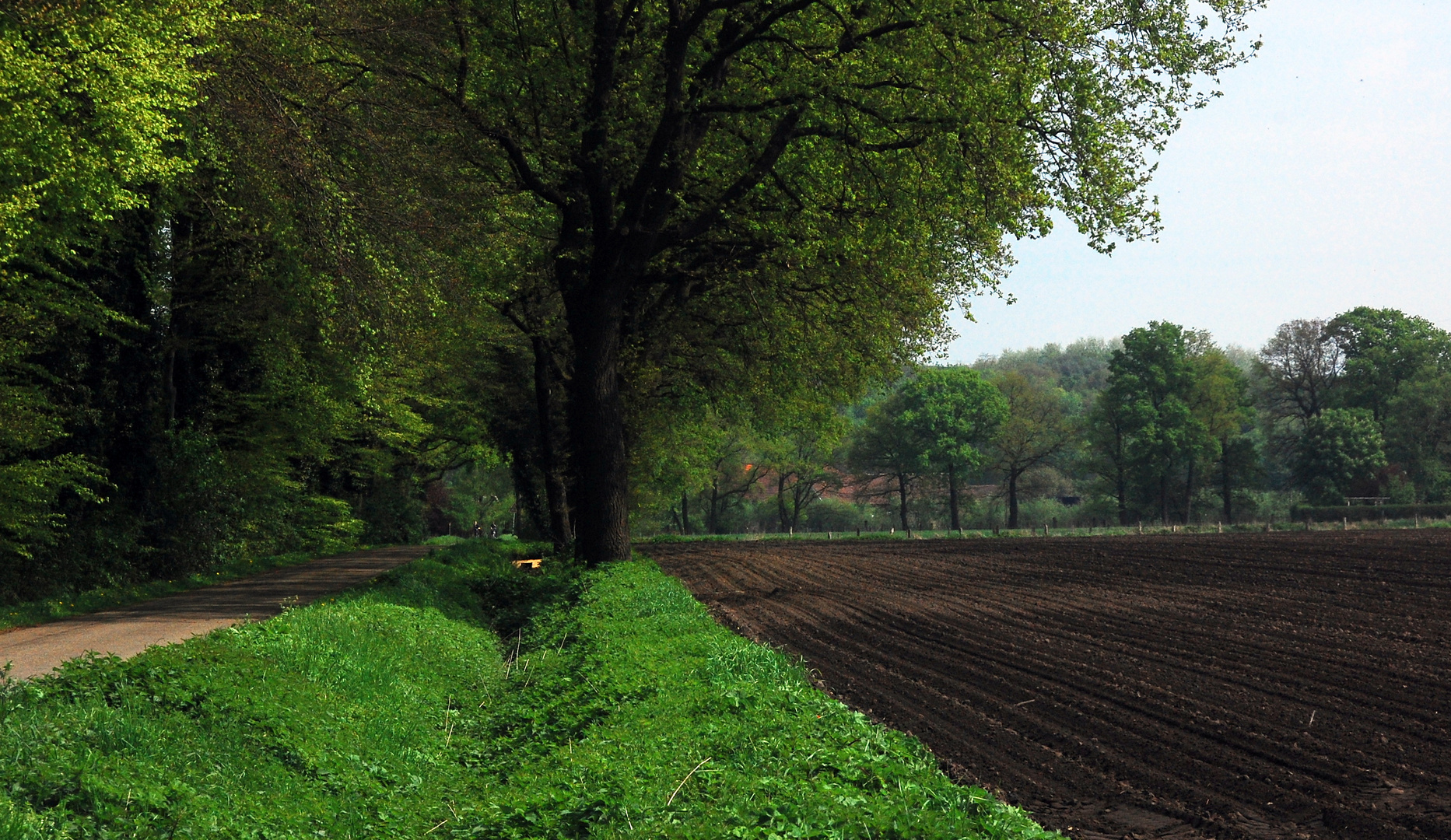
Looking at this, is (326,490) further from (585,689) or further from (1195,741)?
(1195,741)

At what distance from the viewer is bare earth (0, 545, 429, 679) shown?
13227 mm

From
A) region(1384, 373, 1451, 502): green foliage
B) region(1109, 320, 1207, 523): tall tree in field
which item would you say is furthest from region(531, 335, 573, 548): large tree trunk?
region(1384, 373, 1451, 502): green foliage

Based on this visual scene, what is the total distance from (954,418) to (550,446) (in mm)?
73341

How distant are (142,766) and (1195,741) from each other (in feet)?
32.3

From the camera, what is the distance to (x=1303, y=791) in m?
9.74

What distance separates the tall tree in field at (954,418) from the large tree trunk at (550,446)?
68007 mm

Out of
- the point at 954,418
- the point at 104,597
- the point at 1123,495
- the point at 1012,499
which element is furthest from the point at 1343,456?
the point at 104,597

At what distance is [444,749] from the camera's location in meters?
10.5

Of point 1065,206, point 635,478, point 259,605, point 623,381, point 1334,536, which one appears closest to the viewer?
point 1065,206

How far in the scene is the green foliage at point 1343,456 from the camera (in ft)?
269

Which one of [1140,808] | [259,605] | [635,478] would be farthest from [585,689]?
[635,478]

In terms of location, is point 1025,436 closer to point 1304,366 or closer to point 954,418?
point 954,418

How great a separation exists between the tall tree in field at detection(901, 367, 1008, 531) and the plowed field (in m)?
66.5

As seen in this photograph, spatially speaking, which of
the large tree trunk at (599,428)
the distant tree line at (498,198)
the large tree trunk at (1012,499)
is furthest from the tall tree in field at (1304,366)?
the large tree trunk at (599,428)
